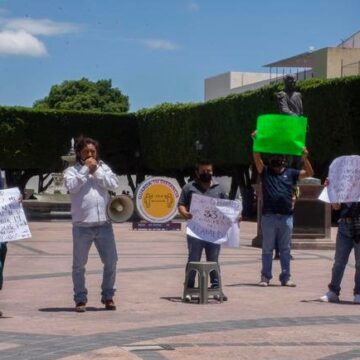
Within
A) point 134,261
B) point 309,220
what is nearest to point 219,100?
point 309,220

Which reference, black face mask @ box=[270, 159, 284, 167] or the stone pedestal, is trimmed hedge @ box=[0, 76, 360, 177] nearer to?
the stone pedestal

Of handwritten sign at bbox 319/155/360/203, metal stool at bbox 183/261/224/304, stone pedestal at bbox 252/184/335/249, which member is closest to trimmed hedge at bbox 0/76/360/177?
stone pedestal at bbox 252/184/335/249

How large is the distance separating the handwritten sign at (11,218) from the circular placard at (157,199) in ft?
48.5

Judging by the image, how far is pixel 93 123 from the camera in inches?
1943

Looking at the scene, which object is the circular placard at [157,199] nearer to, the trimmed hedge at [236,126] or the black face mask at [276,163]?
the trimmed hedge at [236,126]

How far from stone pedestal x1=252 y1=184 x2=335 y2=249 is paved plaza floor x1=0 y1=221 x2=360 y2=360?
4212 millimetres

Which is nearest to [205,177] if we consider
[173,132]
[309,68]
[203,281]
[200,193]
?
[200,193]

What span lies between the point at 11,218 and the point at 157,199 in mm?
16173

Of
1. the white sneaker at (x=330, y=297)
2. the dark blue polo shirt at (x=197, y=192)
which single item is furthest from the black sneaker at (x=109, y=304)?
the white sneaker at (x=330, y=297)

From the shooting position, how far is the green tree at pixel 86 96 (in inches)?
3477

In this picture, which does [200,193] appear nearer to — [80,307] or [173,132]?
[80,307]

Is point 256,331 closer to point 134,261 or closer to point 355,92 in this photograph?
point 134,261

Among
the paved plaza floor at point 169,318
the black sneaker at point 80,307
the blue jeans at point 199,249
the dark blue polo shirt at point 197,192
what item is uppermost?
the dark blue polo shirt at point 197,192

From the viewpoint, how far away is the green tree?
88312mm
